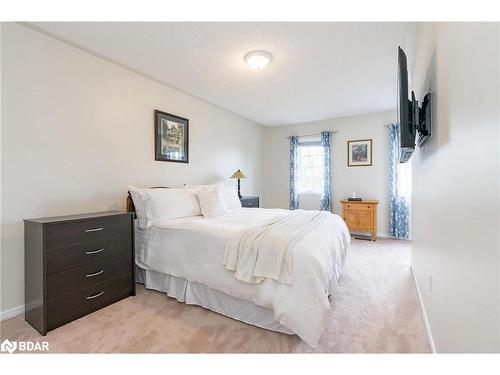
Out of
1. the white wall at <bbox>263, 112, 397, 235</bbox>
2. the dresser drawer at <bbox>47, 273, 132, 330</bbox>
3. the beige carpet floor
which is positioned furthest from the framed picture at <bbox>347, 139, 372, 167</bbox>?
the dresser drawer at <bbox>47, 273, 132, 330</bbox>

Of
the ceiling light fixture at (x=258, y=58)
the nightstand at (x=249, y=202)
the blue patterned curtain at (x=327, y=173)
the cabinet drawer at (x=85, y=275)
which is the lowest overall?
the cabinet drawer at (x=85, y=275)

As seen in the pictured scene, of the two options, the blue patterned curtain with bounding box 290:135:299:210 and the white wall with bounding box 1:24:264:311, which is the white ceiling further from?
the blue patterned curtain with bounding box 290:135:299:210

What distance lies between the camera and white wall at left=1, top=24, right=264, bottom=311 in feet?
6.59

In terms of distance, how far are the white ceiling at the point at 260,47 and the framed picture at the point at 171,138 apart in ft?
1.62

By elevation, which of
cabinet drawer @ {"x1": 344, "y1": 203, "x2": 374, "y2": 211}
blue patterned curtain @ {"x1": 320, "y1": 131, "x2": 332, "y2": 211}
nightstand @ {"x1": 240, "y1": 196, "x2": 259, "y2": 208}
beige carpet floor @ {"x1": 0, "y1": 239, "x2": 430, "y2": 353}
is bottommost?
beige carpet floor @ {"x1": 0, "y1": 239, "x2": 430, "y2": 353}

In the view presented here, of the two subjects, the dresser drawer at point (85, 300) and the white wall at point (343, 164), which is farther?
the white wall at point (343, 164)

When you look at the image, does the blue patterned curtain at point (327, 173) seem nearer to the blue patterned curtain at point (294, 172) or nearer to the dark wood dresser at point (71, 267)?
the blue patterned curtain at point (294, 172)

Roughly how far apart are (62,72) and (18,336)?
2.31 m

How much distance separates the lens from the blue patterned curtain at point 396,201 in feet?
14.7

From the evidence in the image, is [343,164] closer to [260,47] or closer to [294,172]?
[294,172]

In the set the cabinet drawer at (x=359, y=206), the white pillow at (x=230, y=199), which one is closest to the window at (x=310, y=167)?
the cabinet drawer at (x=359, y=206)

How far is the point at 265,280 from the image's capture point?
5.63ft

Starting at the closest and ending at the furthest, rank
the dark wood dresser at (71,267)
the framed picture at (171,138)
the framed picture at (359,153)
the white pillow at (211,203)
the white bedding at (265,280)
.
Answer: the white bedding at (265,280) → the dark wood dresser at (71,267) → the white pillow at (211,203) → the framed picture at (171,138) → the framed picture at (359,153)

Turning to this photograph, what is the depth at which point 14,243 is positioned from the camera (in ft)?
6.64
